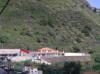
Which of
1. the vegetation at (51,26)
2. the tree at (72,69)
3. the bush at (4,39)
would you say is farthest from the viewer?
the vegetation at (51,26)

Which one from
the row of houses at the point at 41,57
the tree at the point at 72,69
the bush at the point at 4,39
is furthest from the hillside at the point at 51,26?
the tree at the point at 72,69

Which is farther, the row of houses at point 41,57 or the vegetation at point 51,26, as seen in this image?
the vegetation at point 51,26

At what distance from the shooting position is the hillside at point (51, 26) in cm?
5994

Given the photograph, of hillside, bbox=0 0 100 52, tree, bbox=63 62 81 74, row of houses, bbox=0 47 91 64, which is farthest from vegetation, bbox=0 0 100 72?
tree, bbox=63 62 81 74

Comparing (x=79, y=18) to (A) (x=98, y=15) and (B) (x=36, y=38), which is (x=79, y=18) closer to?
(A) (x=98, y=15)

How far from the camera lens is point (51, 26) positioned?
73.1 meters

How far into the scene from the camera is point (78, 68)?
17.2 metres

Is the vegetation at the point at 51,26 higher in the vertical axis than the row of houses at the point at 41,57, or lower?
higher

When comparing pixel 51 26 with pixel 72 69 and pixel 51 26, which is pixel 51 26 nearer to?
pixel 51 26

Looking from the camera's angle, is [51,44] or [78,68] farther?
[51,44]

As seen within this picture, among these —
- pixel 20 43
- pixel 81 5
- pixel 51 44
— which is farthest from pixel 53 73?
pixel 81 5

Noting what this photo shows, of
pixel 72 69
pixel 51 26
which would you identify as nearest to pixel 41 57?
pixel 72 69

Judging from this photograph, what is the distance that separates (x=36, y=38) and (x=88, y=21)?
17.7m

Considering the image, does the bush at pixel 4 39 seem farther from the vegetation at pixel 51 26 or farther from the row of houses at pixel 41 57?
the row of houses at pixel 41 57
